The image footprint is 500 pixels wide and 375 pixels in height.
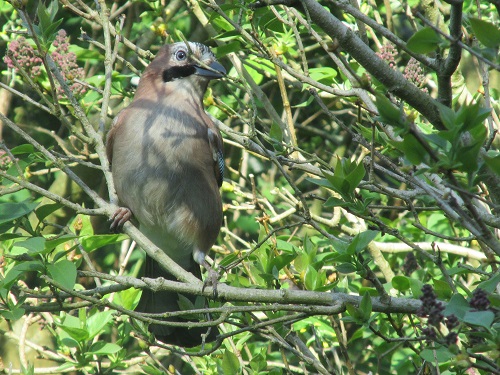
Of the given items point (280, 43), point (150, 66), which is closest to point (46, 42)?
point (150, 66)

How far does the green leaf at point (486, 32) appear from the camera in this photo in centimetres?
197

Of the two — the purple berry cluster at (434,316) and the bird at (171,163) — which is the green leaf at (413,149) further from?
the bird at (171,163)

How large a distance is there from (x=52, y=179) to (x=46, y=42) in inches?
112

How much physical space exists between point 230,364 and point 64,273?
0.98 metres

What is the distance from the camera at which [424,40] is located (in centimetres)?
212

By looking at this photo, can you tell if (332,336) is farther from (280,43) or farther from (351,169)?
(351,169)

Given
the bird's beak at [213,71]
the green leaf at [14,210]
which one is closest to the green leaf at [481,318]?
the green leaf at [14,210]

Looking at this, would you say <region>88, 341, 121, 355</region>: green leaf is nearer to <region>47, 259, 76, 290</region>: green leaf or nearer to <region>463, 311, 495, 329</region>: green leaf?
<region>47, 259, 76, 290</region>: green leaf

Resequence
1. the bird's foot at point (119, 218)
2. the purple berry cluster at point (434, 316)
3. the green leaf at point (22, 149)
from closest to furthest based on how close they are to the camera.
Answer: the purple berry cluster at point (434, 316), the green leaf at point (22, 149), the bird's foot at point (119, 218)

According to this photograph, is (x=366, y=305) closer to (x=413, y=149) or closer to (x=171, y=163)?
(x=413, y=149)

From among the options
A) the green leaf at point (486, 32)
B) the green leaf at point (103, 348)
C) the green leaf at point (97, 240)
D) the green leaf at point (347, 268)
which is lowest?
the green leaf at point (103, 348)

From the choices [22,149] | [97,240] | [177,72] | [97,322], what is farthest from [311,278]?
[177,72]

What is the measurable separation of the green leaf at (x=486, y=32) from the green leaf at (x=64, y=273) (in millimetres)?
1943

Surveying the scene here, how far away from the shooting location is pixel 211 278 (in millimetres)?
3438
